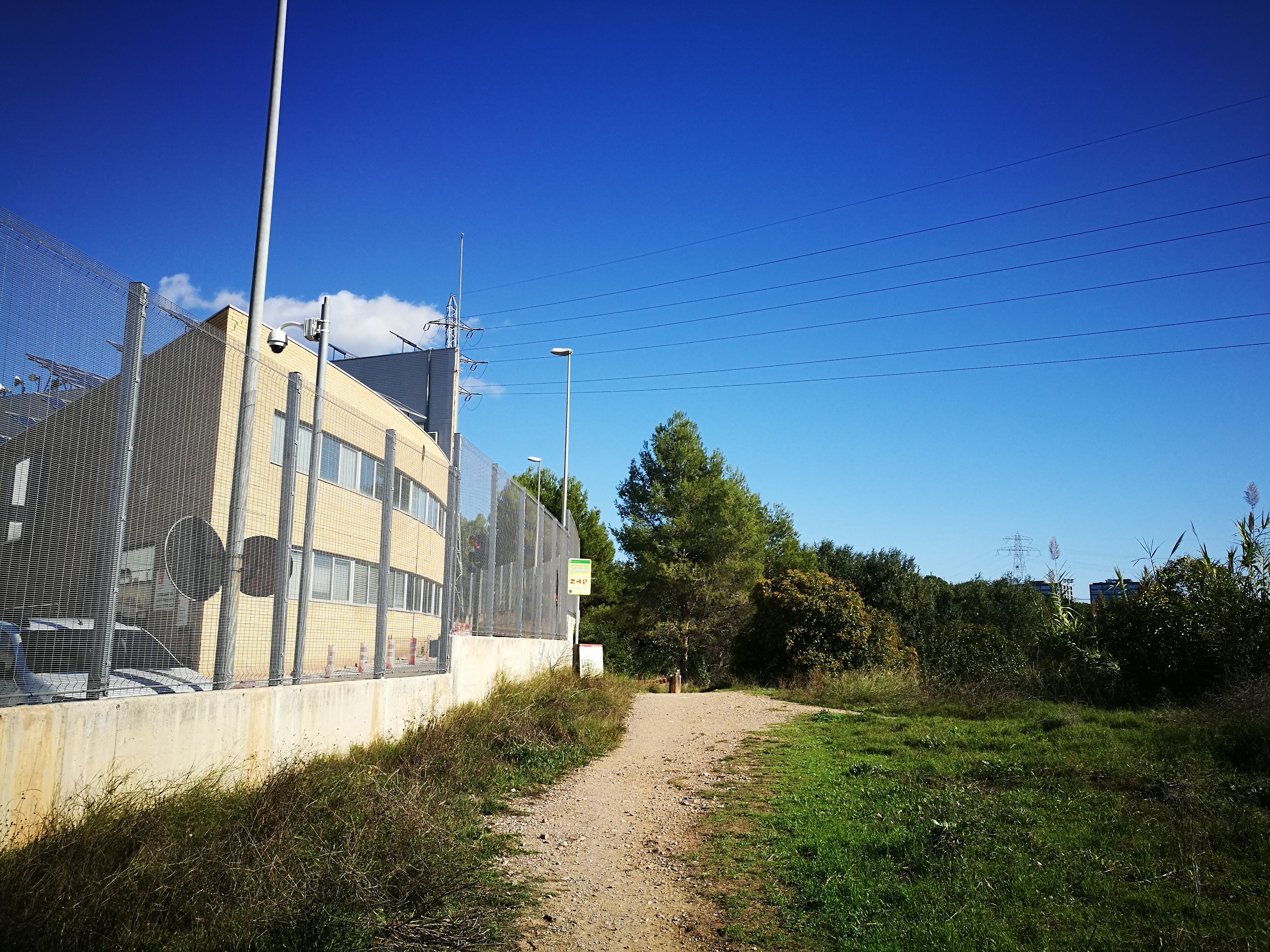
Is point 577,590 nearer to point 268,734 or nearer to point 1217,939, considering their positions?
point 268,734

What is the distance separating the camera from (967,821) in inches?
258

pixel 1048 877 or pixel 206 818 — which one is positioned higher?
pixel 206 818

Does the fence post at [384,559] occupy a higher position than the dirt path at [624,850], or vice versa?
the fence post at [384,559]

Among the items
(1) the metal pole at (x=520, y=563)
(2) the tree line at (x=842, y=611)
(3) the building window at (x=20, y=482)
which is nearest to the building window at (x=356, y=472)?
(3) the building window at (x=20, y=482)

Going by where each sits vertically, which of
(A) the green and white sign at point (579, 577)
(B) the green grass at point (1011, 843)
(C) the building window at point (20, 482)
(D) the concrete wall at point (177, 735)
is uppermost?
(A) the green and white sign at point (579, 577)

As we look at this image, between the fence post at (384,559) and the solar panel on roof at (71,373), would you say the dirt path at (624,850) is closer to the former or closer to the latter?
the fence post at (384,559)

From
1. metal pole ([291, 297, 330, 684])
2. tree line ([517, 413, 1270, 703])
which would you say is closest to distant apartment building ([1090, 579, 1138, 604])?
tree line ([517, 413, 1270, 703])

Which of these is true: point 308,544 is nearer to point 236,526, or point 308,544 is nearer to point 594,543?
point 236,526

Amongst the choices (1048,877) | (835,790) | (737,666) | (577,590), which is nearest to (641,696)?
(577,590)

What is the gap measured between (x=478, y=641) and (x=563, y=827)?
5.33 m

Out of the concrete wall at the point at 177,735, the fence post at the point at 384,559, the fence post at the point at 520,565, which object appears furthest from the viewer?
the fence post at the point at 520,565

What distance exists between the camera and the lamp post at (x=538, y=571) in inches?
699

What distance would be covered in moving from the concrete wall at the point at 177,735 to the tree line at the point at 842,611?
12.7m

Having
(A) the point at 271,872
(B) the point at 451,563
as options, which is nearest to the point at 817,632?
(B) the point at 451,563
